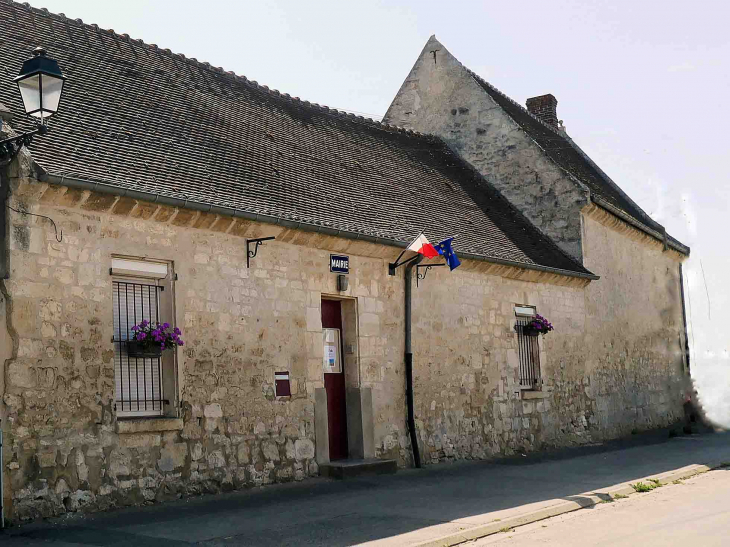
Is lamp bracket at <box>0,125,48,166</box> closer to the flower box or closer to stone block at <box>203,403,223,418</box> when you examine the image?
the flower box

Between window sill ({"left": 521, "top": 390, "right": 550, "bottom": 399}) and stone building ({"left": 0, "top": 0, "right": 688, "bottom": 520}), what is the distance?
0.22ft

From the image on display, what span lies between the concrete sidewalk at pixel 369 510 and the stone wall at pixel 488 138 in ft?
23.4

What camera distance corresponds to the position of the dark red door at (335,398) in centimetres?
1248

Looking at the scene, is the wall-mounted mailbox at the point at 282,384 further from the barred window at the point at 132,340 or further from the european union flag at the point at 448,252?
the european union flag at the point at 448,252

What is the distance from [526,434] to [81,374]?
9.15 meters

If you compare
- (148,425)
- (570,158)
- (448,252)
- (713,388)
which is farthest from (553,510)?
(713,388)

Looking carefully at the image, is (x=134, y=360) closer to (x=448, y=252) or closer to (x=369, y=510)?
(x=369, y=510)

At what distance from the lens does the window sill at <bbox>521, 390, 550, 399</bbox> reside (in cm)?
1612

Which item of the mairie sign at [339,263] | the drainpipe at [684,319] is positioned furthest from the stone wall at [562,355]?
the mairie sign at [339,263]

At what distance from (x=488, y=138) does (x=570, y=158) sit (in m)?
4.05

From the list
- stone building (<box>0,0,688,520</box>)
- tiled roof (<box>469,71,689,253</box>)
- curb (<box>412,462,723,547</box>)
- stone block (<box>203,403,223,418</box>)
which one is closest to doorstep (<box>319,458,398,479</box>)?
stone building (<box>0,0,688,520</box>)

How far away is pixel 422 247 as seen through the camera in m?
12.9

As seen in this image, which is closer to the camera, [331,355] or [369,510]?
[369,510]

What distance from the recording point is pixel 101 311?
933cm
